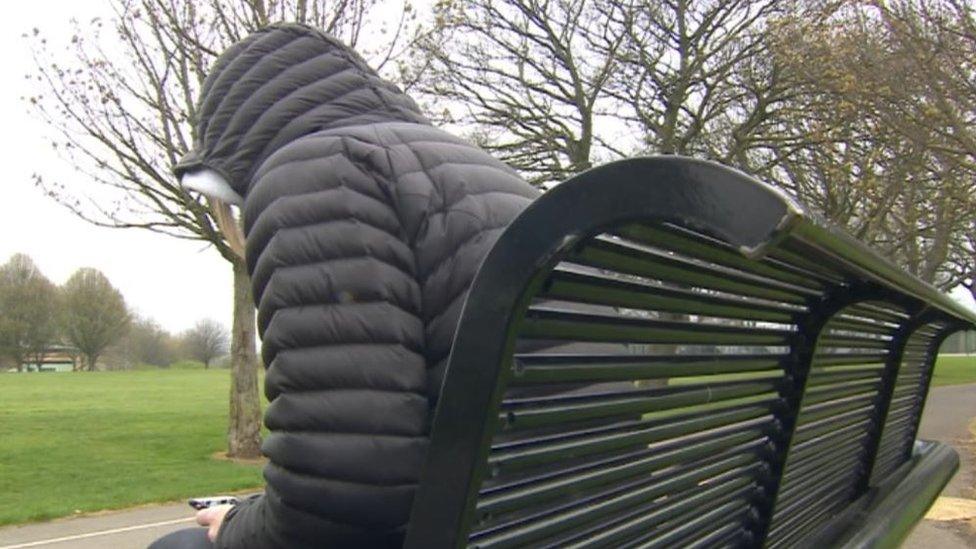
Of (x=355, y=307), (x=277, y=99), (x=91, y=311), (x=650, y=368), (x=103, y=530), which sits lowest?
(x=103, y=530)

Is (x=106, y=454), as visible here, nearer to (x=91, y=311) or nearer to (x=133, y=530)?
(x=133, y=530)

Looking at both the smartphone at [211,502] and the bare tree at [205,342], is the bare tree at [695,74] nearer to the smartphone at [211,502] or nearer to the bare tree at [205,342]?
the smartphone at [211,502]

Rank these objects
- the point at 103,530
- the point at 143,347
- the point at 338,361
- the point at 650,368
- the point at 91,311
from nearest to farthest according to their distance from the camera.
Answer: the point at 650,368 → the point at 338,361 → the point at 103,530 → the point at 91,311 → the point at 143,347

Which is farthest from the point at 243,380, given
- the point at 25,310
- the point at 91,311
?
the point at 91,311

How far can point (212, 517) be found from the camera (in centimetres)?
209

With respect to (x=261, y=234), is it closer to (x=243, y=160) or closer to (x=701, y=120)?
(x=243, y=160)

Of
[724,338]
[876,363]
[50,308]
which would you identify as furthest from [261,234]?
[50,308]

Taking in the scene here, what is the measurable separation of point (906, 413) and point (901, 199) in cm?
1630

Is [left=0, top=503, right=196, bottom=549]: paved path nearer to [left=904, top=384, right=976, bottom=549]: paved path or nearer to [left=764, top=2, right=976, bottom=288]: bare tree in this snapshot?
[left=904, top=384, right=976, bottom=549]: paved path

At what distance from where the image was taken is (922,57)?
10891 millimetres

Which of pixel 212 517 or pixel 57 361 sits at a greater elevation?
pixel 57 361

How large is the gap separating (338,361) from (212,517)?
2.20 feet

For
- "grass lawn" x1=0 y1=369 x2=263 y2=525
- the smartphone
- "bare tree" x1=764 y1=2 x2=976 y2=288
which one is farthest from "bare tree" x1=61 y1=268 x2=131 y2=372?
the smartphone

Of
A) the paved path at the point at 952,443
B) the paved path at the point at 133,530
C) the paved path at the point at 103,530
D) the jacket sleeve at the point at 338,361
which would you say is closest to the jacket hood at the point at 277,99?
the jacket sleeve at the point at 338,361
